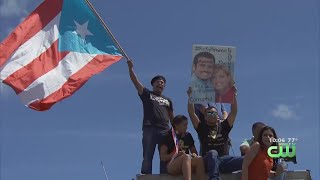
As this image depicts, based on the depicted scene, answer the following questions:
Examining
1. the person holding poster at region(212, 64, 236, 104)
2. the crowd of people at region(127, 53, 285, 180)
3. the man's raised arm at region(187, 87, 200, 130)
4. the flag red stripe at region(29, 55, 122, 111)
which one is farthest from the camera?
the flag red stripe at region(29, 55, 122, 111)

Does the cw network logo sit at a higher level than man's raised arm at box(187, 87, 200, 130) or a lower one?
lower

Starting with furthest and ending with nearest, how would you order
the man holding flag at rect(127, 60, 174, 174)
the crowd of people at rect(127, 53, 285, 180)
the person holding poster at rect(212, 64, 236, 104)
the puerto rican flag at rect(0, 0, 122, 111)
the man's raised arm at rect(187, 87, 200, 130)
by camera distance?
the puerto rican flag at rect(0, 0, 122, 111)
the person holding poster at rect(212, 64, 236, 104)
the man holding flag at rect(127, 60, 174, 174)
the man's raised arm at rect(187, 87, 200, 130)
the crowd of people at rect(127, 53, 285, 180)

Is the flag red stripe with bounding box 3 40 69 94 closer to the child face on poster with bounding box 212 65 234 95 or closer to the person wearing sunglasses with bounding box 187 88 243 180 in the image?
the person wearing sunglasses with bounding box 187 88 243 180

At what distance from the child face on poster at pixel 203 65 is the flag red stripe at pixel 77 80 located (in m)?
1.99

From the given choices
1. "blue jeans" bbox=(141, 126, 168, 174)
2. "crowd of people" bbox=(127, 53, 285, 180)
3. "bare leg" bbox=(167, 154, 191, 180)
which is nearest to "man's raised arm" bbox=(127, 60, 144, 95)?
"crowd of people" bbox=(127, 53, 285, 180)

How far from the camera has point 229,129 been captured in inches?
386

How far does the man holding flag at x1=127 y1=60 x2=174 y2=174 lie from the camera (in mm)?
10219

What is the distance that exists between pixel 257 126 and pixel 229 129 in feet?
2.02

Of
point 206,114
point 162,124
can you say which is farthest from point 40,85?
point 206,114

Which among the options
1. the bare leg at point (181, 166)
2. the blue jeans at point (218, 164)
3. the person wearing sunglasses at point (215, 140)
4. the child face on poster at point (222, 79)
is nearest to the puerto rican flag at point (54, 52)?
the child face on poster at point (222, 79)

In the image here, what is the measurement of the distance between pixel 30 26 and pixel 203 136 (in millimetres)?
4420

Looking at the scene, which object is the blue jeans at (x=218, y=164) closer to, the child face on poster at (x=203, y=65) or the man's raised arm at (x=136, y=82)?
the child face on poster at (x=203, y=65)

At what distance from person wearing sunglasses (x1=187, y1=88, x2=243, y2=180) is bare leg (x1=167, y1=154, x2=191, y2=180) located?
0.33 metres

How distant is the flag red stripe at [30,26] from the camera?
1113 centimetres
